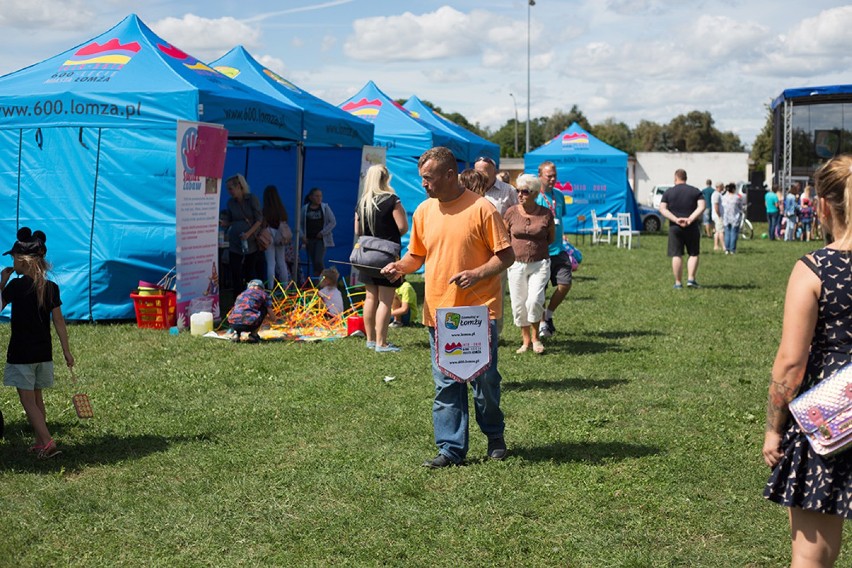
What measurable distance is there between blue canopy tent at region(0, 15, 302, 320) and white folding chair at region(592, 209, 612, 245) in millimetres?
18656

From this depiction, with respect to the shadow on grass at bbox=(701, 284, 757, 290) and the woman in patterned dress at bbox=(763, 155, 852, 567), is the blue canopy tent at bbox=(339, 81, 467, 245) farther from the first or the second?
the woman in patterned dress at bbox=(763, 155, 852, 567)

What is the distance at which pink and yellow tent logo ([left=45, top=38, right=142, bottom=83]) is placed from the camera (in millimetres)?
12039

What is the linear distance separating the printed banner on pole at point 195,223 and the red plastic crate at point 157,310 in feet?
0.55

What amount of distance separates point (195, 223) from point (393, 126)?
320 inches

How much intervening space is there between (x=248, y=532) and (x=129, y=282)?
7.47 m

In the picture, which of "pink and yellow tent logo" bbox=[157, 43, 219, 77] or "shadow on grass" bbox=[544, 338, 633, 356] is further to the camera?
"pink and yellow tent logo" bbox=[157, 43, 219, 77]

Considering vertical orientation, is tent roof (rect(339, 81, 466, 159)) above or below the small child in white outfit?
above

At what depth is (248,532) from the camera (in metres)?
4.91

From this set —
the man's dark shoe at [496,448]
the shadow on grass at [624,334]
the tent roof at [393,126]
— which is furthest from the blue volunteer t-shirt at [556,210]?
the tent roof at [393,126]

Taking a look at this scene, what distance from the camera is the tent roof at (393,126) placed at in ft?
61.3

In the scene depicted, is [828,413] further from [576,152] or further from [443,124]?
[576,152]

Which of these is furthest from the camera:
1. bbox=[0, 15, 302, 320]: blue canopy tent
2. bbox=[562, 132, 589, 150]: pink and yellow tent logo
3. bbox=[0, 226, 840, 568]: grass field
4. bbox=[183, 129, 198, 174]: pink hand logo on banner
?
bbox=[562, 132, 589, 150]: pink and yellow tent logo

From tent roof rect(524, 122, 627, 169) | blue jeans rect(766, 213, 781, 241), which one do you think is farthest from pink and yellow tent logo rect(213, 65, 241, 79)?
blue jeans rect(766, 213, 781, 241)

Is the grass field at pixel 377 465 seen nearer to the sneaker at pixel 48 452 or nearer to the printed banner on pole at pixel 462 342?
the sneaker at pixel 48 452
